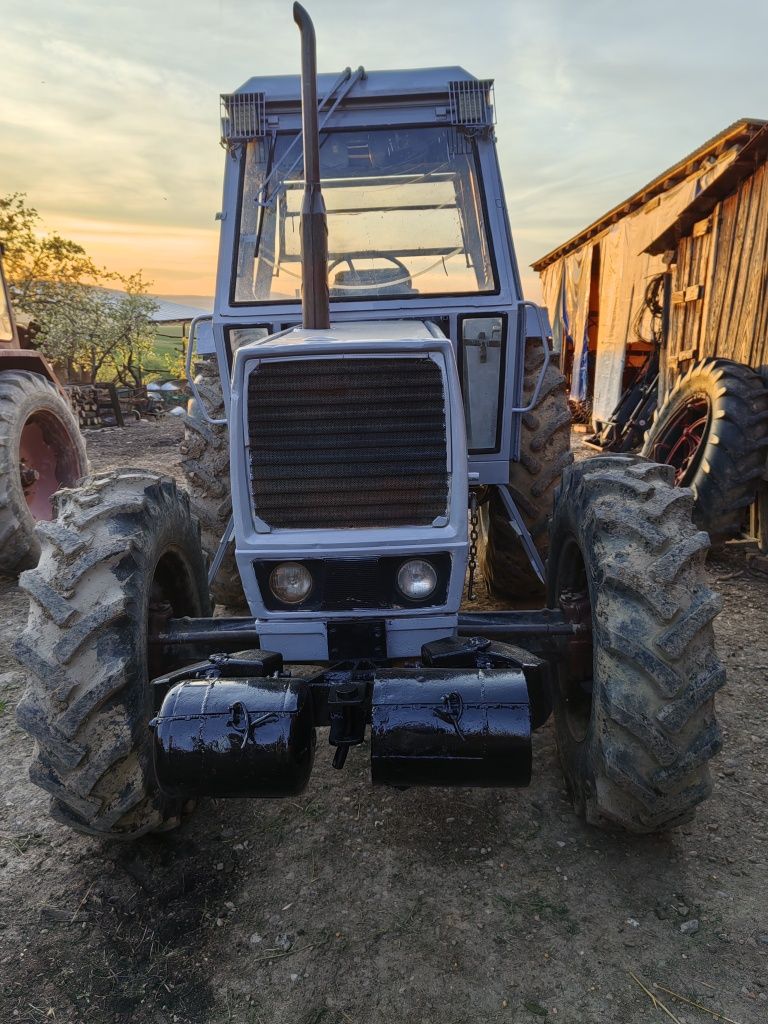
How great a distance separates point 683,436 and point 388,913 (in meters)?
5.54

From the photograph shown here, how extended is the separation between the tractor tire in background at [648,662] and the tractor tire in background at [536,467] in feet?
4.90

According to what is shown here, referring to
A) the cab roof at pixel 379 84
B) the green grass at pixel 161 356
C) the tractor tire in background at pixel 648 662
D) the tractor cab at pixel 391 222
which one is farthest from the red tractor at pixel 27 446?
the green grass at pixel 161 356

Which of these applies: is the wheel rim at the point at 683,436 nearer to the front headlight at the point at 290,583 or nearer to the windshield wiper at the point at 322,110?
the windshield wiper at the point at 322,110

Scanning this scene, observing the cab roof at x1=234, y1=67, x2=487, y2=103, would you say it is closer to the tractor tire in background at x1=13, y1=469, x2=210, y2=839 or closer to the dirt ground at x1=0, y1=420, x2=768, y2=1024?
the tractor tire in background at x1=13, y1=469, x2=210, y2=839

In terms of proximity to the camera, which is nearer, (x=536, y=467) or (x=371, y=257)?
(x=371, y=257)

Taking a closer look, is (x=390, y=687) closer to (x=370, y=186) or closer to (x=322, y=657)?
(x=322, y=657)

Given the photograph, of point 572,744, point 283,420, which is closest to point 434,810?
point 572,744

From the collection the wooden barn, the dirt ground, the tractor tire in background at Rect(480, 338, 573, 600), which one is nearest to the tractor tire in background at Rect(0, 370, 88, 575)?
the dirt ground

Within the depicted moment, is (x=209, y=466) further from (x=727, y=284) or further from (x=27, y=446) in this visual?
(x=727, y=284)

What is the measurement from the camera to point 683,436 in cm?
677

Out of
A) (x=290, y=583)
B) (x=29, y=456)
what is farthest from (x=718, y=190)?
(x=29, y=456)

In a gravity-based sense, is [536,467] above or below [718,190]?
below

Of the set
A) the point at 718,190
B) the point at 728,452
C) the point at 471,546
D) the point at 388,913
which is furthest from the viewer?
the point at 718,190

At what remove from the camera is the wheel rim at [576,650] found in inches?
109
